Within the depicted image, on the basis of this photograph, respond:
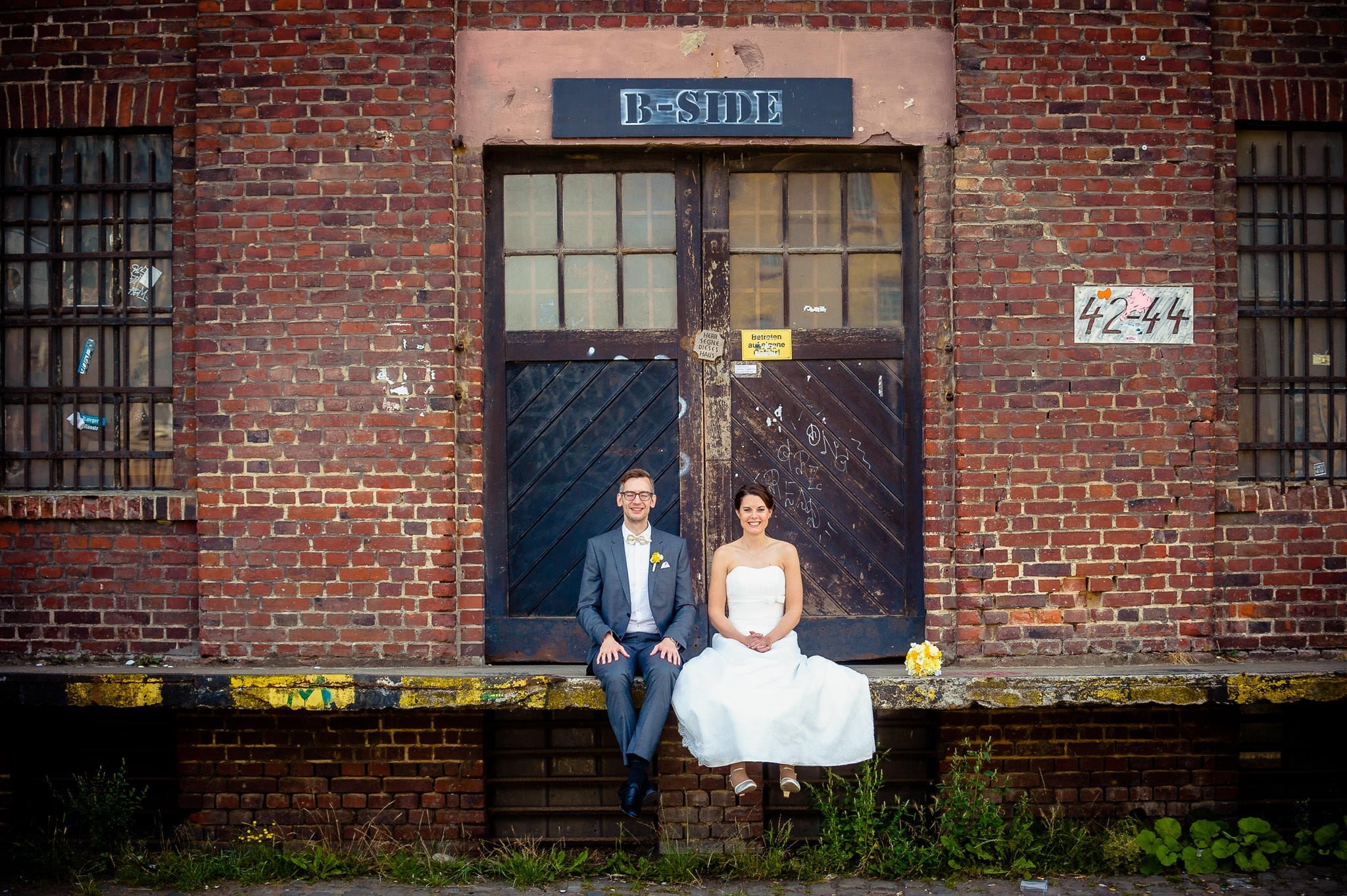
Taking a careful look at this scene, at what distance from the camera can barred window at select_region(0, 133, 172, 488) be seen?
18.6 ft

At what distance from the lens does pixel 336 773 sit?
18.0ft

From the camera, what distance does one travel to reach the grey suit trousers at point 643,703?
4.79 m

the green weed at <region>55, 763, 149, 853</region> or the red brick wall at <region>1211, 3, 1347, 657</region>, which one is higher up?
the red brick wall at <region>1211, 3, 1347, 657</region>

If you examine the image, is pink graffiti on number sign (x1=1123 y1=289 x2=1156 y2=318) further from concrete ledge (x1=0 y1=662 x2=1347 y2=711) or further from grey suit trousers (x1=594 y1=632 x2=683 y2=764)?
grey suit trousers (x1=594 y1=632 x2=683 y2=764)

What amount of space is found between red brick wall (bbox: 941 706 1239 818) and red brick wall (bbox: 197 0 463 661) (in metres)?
3.21

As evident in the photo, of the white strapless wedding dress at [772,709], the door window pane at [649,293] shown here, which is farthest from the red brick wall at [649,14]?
the white strapless wedding dress at [772,709]

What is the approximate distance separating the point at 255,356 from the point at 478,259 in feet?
4.41

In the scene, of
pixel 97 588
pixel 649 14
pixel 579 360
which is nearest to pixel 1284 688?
pixel 579 360

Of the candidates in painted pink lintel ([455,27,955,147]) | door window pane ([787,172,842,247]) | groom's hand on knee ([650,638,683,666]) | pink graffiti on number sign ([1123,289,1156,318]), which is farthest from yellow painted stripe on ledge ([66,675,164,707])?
pink graffiti on number sign ([1123,289,1156,318])

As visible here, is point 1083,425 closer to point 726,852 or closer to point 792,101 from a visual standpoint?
point 792,101

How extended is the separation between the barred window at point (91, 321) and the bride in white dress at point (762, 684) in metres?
3.32

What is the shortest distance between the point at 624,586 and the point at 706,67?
2942 mm

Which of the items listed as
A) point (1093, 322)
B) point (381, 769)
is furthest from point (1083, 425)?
point (381, 769)

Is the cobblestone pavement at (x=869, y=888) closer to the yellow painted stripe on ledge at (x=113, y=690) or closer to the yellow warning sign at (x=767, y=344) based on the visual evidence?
the yellow painted stripe on ledge at (x=113, y=690)
